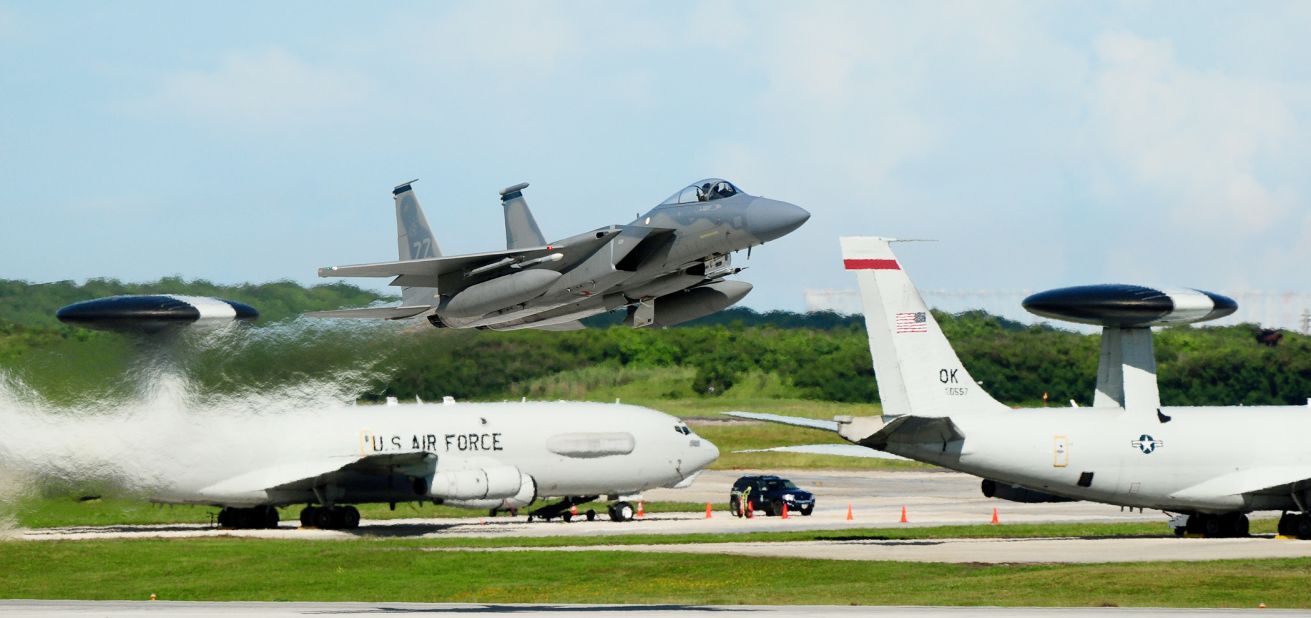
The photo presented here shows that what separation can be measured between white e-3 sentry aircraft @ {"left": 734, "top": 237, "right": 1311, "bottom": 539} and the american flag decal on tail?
0.09ft

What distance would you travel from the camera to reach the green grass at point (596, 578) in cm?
3709

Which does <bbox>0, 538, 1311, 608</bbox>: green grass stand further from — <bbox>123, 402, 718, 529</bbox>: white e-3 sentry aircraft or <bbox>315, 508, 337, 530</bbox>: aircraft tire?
<bbox>315, 508, 337, 530</bbox>: aircraft tire

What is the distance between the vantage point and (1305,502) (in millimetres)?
51438

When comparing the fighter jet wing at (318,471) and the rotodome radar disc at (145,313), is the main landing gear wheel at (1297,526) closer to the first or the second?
the fighter jet wing at (318,471)

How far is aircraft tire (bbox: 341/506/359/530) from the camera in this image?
58.9 meters

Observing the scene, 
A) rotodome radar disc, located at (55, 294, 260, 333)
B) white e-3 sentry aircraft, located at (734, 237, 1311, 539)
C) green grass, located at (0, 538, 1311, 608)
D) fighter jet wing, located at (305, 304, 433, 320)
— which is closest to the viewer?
green grass, located at (0, 538, 1311, 608)

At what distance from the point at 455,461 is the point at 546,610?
25.0 meters

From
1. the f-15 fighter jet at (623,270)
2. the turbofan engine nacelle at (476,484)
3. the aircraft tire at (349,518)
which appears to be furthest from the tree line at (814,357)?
the f-15 fighter jet at (623,270)

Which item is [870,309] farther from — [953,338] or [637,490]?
[953,338]

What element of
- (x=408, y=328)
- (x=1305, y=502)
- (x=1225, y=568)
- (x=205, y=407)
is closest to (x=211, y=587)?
(x=205, y=407)

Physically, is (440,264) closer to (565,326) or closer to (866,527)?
(565,326)

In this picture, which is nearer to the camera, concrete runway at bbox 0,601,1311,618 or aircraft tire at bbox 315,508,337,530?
concrete runway at bbox 0,601,1311,618

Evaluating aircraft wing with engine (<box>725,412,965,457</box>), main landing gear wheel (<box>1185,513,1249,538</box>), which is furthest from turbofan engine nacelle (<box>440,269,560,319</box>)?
main landing gear wheel (<box>1185,513,1249,538</box>)

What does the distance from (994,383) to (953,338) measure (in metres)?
2.94
